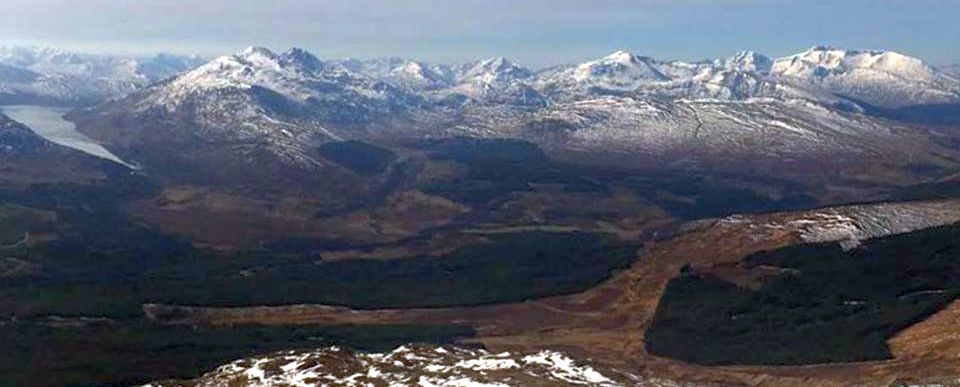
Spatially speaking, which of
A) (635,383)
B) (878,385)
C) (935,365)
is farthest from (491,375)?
(935,365)

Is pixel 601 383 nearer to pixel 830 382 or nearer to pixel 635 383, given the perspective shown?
pixel 635 383

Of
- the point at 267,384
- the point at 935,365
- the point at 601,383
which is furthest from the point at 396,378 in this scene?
the point at 935,365

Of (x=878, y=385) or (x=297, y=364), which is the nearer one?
(x=878, y=385)

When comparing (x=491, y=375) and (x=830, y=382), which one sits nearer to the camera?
(x=491, y=375)

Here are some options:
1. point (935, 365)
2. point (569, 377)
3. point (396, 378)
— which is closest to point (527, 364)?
point (569, 377)

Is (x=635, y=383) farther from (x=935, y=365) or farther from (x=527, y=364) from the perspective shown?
(x=935, y=365)

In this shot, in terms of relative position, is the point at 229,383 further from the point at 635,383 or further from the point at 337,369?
the point at 635,383

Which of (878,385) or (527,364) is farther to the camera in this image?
(527,364)
